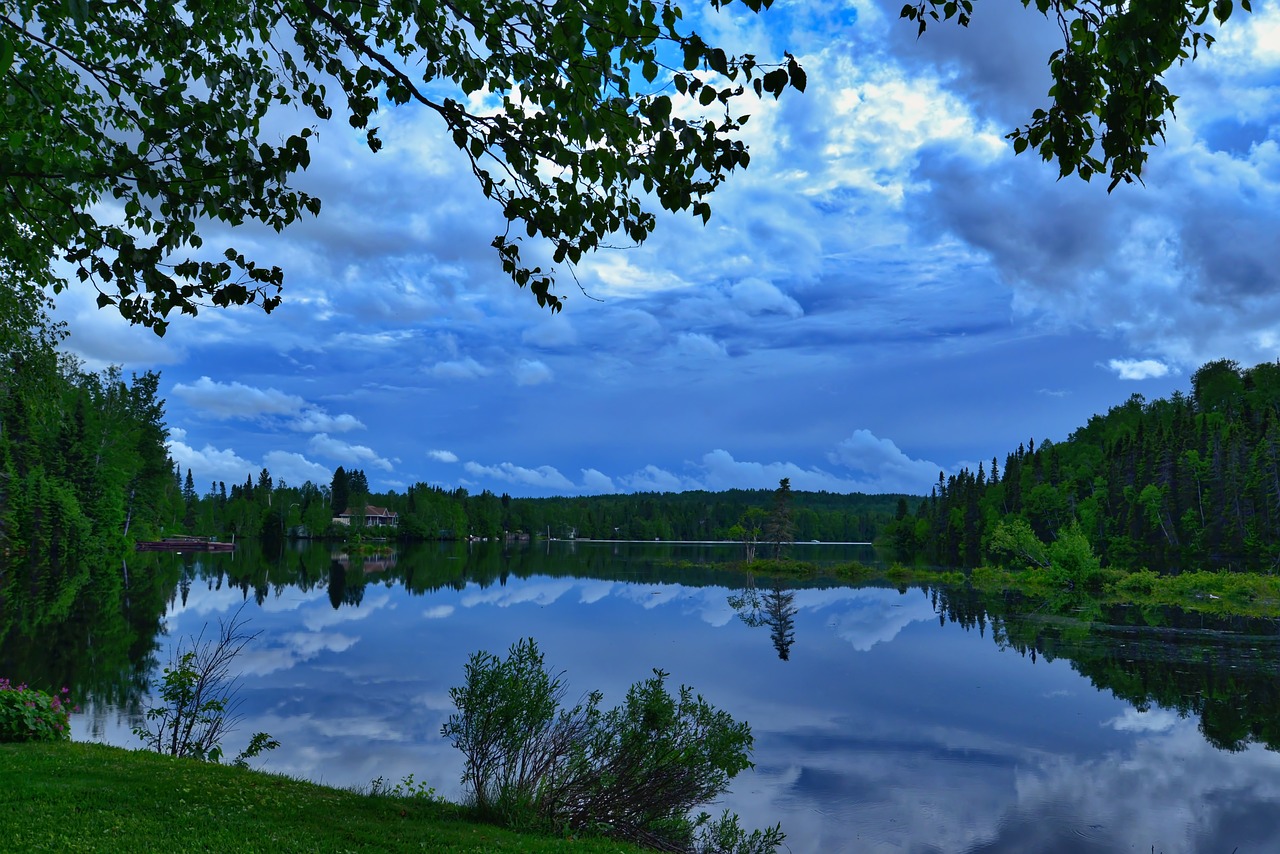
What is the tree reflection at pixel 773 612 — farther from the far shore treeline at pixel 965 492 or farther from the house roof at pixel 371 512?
the house roof at pixel 371 512

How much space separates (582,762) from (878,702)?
16784mm

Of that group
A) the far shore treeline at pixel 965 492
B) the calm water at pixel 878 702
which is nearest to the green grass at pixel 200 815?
the calm water at pixel 878 702

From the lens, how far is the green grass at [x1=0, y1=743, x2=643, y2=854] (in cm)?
819

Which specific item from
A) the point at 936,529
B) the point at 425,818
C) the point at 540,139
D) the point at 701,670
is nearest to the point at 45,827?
the point at 425,818

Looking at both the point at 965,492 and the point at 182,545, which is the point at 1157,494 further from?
the point at 182,545

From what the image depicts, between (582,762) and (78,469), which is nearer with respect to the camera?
(582,762)

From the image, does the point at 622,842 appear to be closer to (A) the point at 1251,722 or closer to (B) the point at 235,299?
(B) the point at 235,299

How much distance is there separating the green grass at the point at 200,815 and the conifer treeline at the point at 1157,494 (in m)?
79.1

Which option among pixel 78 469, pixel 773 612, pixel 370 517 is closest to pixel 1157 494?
pixel 773 612

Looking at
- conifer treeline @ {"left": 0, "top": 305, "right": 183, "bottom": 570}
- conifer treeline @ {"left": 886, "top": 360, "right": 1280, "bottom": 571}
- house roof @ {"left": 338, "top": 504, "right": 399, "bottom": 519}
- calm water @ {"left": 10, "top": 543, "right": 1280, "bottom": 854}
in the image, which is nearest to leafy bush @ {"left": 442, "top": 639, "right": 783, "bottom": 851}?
calm water @ {"left": 10, "top": 543, "right": 1280, "bottom": 854}

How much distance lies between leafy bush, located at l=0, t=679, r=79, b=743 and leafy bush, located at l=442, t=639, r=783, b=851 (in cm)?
773

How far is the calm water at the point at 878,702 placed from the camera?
15.9 metres

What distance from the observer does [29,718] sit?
13664mm

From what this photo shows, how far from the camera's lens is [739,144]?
5.44 metres
